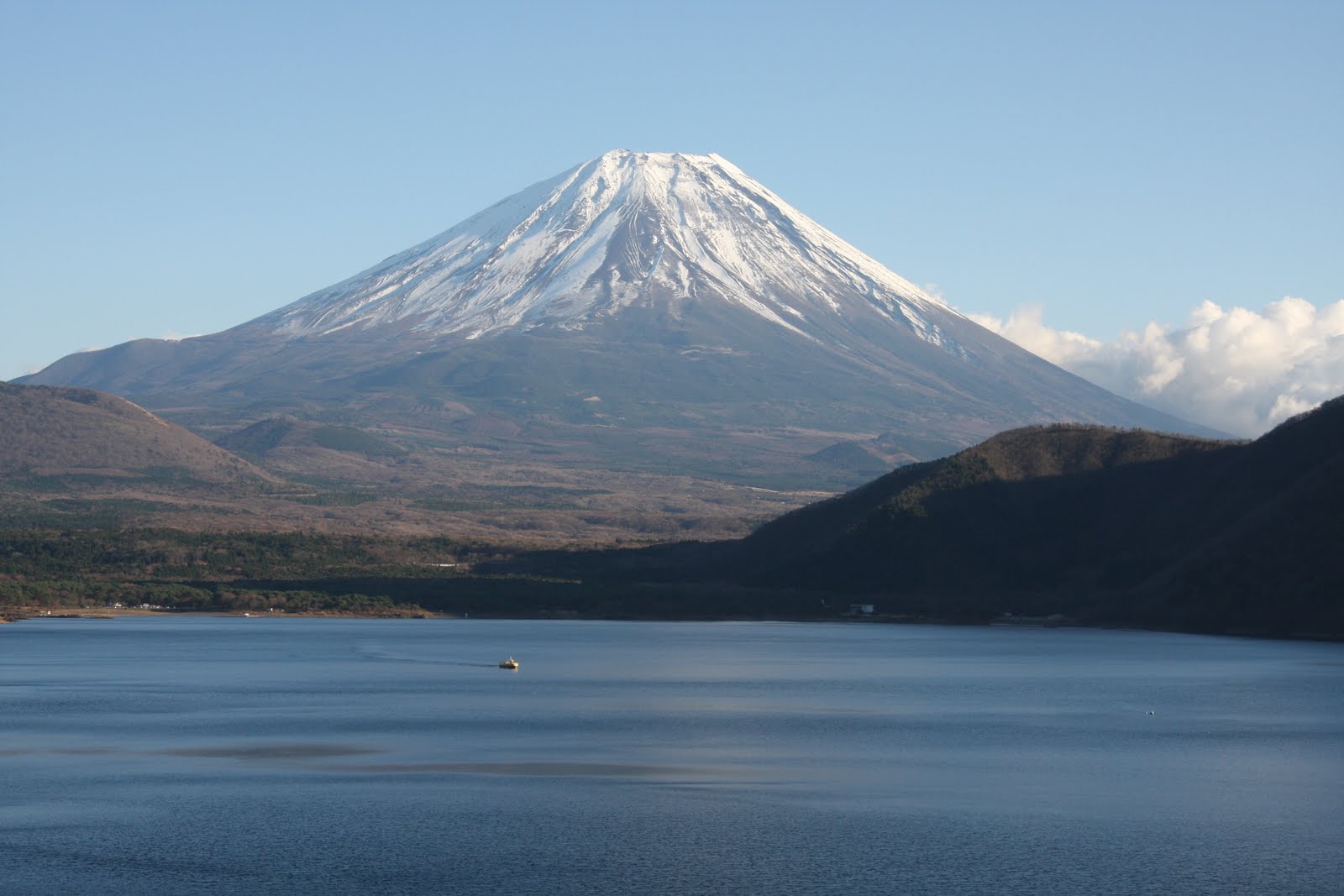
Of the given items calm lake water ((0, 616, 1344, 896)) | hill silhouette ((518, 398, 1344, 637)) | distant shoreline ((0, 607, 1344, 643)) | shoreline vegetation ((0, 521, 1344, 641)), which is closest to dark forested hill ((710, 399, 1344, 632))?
hill silhouette ((518, 398, 1344, 637))

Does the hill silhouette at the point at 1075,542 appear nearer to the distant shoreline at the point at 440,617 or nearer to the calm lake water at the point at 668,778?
the distant shoreline at the point at 440,617

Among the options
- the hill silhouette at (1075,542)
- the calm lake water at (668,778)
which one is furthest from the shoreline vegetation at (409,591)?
the calm lake water at (668,778)

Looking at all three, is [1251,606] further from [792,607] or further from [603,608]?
[603,608]

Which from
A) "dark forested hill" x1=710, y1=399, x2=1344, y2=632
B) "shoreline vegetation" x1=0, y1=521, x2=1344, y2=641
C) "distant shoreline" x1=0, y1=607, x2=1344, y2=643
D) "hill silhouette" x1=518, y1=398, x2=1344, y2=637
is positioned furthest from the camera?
"shoreline vegetation" x1=0, y1=521, x2=1344, y2=641

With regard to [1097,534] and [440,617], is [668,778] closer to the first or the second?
[440,617]

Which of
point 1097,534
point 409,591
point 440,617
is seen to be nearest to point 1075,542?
point 1097,534

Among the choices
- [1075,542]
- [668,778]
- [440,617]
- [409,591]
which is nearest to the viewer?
[668,778]

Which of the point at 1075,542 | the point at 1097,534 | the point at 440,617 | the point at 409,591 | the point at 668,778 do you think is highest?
the point at 1097,534

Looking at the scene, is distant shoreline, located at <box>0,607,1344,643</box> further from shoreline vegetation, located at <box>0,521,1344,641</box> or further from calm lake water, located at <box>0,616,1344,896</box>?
calm lake water, located at <box>0,616,1344,896</box>

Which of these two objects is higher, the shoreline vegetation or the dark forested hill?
the dark forested hill
